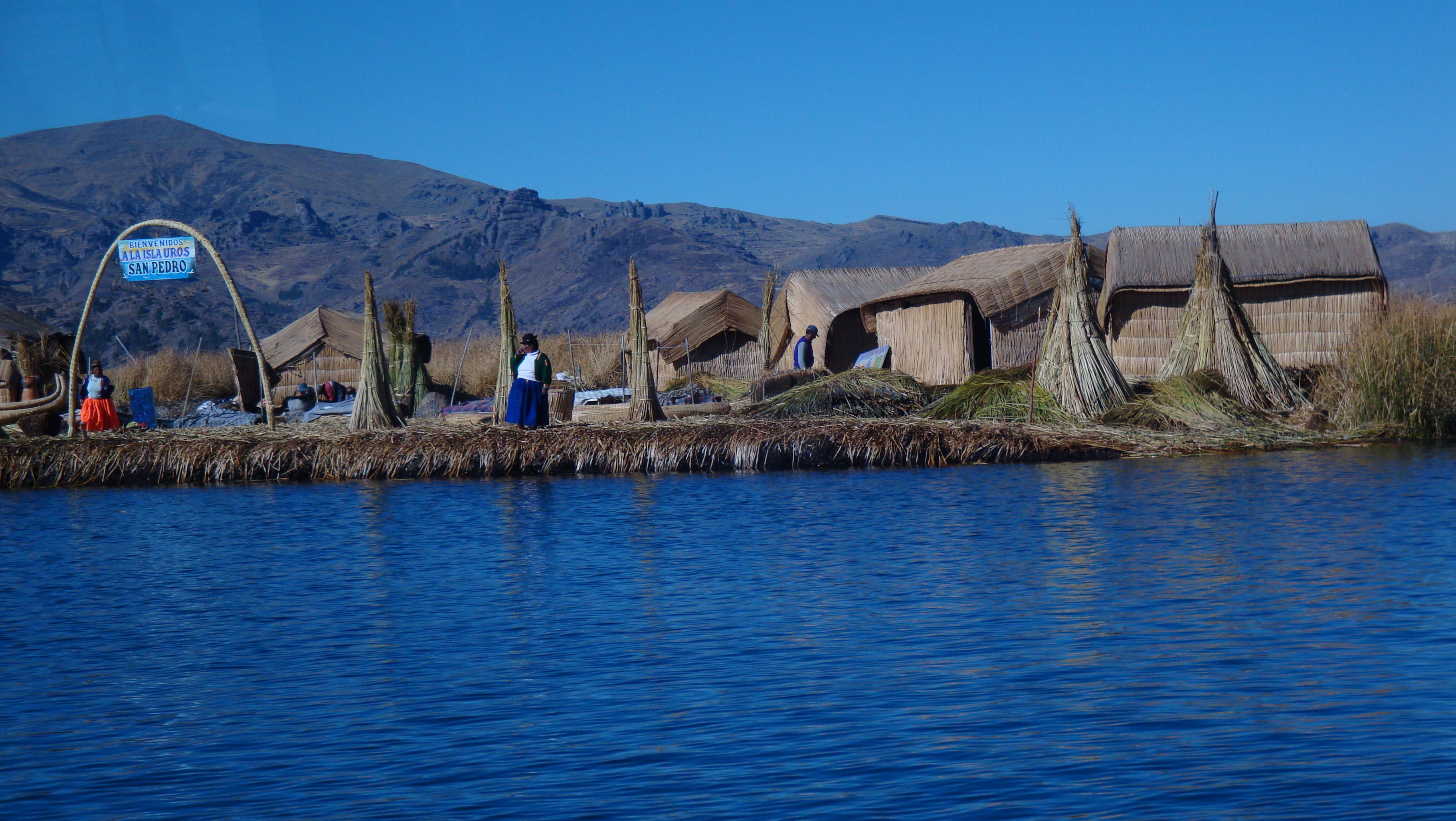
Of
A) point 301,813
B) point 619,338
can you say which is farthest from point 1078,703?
point 619,338

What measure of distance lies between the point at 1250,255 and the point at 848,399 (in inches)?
285

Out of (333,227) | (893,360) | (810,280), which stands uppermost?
(333,227)

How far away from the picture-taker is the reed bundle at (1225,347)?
1794cm

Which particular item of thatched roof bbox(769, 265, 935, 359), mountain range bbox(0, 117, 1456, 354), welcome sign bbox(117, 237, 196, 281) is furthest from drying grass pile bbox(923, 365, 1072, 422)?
mountain range bbox(0, 117, 1456, 354)

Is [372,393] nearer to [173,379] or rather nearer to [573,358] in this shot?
[573,358]

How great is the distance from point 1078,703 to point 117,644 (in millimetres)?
5089

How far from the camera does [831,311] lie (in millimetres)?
26578

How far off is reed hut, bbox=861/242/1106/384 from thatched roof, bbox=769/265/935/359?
1.63 meters

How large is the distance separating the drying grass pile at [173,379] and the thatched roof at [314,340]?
1.76 metres

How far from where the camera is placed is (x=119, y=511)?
47.1 feet

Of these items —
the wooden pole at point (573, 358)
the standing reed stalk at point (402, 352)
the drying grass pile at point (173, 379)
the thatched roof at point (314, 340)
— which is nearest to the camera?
the standing reed stalk at point (402, 352)

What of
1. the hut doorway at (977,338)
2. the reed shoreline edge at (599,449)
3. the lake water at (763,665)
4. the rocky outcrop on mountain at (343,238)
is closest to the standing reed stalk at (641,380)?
the reed shoreline edge at (599,449)

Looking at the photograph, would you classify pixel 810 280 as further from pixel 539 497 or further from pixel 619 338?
pixel 539 497

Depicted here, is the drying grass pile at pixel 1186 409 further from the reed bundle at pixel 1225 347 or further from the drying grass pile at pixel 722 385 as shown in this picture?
A: the drying grass pile at pixel 722 385
